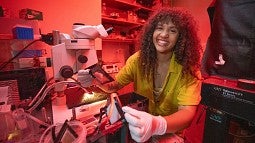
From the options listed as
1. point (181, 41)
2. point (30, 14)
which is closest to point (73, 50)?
point (181, 41)

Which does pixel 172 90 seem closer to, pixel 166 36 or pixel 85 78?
pixel 166 36

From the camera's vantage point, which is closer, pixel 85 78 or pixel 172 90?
pixel 85 78

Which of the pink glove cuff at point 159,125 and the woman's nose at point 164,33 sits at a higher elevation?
the woman's nose at point 164,33

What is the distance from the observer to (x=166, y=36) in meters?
0.96

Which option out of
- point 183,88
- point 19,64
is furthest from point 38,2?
point 183,88

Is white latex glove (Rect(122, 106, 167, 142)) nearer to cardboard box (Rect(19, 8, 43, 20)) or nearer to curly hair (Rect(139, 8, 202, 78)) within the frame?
curly hair (Rect(139, 8, 202, 78))

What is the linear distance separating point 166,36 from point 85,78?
1.74ft

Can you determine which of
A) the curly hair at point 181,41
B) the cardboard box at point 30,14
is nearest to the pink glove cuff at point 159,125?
the curly hair at point 181,41

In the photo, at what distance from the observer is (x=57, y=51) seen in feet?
2.03

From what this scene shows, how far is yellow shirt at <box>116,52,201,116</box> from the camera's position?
0.88 metres

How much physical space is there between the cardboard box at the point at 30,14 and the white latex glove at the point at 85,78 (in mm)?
830

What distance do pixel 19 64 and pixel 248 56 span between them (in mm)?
1422

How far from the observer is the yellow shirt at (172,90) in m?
0.88

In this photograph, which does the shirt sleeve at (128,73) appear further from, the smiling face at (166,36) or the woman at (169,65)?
the smiling face at (166,36)
